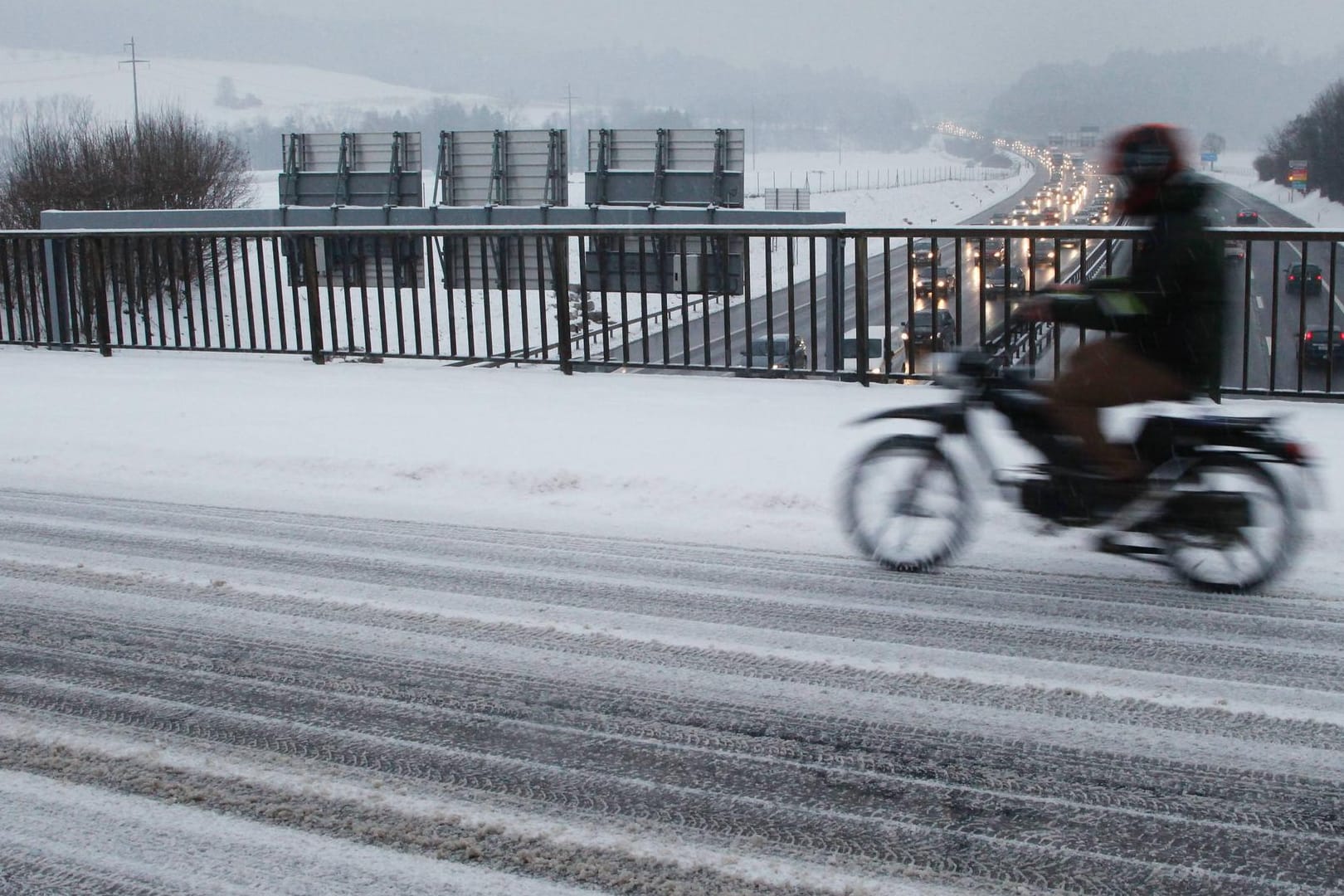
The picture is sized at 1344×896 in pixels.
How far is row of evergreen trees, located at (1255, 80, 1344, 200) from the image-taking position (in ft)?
264

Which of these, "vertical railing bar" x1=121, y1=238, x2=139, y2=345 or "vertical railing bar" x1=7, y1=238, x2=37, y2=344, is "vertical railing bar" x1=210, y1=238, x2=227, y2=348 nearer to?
"vertical railing bar" x1=121, y1=238, x2=139, y2=345

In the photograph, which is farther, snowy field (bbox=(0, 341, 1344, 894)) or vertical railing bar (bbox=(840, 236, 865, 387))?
vertical railing bar (bbox=(840, 236, 865, 387))

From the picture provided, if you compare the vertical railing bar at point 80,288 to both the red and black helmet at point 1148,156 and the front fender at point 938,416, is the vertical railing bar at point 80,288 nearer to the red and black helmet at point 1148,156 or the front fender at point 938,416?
the front fender at point 938,416

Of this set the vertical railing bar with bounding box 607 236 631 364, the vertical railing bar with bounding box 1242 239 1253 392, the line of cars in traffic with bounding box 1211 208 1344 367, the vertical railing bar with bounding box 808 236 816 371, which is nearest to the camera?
the line of cars in traffic with bounding box 1211 208 1344 367

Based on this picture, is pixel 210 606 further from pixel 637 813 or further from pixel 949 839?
pixel 949 839

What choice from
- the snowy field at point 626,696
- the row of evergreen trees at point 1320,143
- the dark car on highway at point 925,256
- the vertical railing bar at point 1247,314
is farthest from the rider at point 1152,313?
the row of evergreen trees at point 1320,143

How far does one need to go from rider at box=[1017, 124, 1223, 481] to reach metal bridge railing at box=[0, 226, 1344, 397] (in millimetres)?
3914

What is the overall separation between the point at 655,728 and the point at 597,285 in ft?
27.1

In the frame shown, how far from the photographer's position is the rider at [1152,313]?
213 inches

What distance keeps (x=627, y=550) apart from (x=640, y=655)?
1600mm

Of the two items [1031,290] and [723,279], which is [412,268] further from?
[1031,290]

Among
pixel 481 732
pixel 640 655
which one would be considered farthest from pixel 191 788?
pixel 640 655

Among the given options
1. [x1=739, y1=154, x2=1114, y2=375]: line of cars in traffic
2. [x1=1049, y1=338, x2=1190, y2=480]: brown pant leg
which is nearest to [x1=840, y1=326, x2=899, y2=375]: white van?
[x1=739, y1=154, x2=1114, y2=375]: line of cars in traffic

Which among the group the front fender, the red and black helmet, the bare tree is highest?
the bare tree
